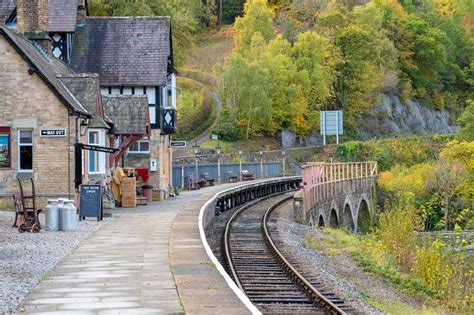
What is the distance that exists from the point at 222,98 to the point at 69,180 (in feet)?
155

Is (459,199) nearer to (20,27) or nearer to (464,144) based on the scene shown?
(464,144)

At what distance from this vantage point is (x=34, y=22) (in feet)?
118

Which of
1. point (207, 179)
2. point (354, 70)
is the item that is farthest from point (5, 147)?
point (354, 70)

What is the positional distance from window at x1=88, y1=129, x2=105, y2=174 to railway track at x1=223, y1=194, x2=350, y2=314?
5.49 metres

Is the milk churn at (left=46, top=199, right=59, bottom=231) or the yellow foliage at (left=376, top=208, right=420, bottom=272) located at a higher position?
the milk churn at (left=46, top=199, right=59, bottom=231)

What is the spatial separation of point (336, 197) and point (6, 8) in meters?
19.2

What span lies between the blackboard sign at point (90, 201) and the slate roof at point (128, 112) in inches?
416

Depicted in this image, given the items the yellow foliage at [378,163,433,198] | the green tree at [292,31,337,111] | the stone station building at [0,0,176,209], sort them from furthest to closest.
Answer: the green tree at [292,31,337,111], the yellow foliage at [378,163,433,198], the stone station building at [0,0,176,209]

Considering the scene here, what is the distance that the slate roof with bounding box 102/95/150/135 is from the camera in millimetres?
38469

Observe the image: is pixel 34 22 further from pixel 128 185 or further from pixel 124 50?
pixel 124 50

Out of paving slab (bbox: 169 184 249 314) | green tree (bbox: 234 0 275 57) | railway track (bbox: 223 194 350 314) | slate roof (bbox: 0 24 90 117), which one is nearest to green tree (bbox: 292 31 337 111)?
green tree (bbox: 234 0 275 57)

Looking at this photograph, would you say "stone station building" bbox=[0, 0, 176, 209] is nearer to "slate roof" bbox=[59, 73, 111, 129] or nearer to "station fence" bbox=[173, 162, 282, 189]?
"slate roof" bbox=[59, 73, 111, 129]

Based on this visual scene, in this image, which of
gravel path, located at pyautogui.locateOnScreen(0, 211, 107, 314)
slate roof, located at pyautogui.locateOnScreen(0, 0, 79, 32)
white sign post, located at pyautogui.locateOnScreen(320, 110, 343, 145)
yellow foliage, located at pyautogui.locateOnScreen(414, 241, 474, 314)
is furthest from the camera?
white sign post, located at pyautogui.locateOnScreen(320, 110, 343, 145)

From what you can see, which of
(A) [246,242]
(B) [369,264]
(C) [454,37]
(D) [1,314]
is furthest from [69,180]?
(C) [454,37]
